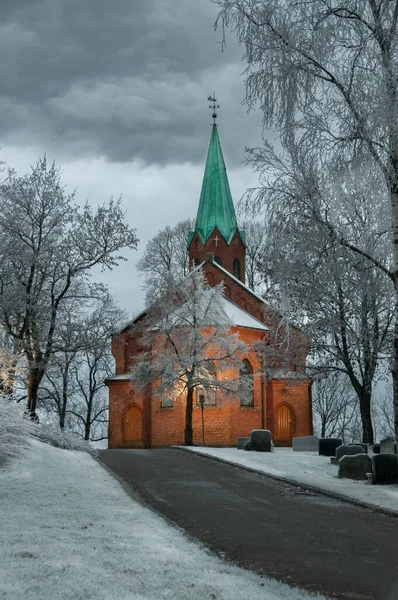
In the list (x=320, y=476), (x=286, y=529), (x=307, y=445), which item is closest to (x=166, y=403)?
(x=307, y=445)

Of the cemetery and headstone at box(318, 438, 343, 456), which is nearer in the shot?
the cemetery

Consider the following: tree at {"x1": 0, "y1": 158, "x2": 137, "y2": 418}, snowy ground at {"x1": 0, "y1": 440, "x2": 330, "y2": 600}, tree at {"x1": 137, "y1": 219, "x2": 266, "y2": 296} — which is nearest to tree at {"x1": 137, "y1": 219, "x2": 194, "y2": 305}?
tree at {"x1": 137, "y1": 219, "x2": 266, "y2": 296}

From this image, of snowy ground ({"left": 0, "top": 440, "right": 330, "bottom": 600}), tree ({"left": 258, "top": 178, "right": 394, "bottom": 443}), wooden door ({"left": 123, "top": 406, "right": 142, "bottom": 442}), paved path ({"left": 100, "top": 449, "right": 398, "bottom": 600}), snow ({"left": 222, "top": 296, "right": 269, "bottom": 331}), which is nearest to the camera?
snowy ground ({"left": 0, "top": 440, "right": 330, "bottom": 600})

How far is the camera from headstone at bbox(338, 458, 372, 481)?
15.2 meters

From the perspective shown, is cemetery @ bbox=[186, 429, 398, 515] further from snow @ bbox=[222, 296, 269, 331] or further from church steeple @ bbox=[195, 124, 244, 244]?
church steeple @ bbox=[195, 124, 244, 244]

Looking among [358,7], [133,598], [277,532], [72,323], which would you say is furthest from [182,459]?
[133,598]

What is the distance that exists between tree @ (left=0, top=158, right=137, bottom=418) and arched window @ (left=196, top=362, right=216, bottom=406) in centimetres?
785

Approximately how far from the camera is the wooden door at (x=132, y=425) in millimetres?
39250

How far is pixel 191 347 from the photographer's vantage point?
32.0m

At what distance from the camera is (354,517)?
9820mm

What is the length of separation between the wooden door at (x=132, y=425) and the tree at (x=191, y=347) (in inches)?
249

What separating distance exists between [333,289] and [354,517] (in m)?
12.4

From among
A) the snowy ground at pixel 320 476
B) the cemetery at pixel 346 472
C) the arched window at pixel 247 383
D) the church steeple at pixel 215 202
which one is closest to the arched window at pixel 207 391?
the arched window at pixel 247 383

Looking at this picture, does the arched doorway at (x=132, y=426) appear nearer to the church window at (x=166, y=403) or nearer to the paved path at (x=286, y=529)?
the church window at (x=166, y=403)
